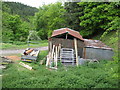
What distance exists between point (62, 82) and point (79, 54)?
671 centimetres

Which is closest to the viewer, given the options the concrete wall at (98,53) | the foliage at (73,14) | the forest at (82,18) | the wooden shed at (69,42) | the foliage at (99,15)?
the forest at (82,18)

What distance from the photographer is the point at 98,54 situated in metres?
13.1

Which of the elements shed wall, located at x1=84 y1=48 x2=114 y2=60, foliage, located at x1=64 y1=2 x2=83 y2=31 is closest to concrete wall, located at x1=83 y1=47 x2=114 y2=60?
shed wall, located at x1=84 y1=48 x2=114 y2=60

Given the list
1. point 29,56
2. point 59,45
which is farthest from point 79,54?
point 29,56

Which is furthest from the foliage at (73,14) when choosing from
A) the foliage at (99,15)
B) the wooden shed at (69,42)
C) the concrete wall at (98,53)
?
the concrete wall at (98,53)

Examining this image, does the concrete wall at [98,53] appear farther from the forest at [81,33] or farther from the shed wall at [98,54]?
the forest at [81,33]

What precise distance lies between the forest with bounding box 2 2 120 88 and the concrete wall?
0.71 meters

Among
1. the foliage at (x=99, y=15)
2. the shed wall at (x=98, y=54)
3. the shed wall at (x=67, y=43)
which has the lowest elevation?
the shed wall at (x=98, y=54)

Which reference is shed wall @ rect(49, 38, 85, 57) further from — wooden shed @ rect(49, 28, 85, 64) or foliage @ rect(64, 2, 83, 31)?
foliage @ rect(64, 2, 83, 31)

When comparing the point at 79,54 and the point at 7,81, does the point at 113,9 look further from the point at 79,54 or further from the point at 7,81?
the point at 7,81

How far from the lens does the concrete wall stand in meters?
13.0

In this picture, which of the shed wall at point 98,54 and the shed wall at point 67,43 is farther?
the shed wall at point 67,43

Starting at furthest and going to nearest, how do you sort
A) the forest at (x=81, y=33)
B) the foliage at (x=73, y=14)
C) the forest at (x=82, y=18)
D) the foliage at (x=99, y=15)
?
the foliage at (x=73, y=14), the foliage at (x=99, y=15), the forest at (x=82, y=18), the forest at (x=81, y=33)

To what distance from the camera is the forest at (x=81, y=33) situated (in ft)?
23.3
